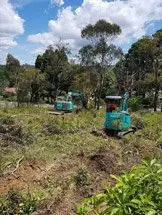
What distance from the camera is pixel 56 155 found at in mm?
11984

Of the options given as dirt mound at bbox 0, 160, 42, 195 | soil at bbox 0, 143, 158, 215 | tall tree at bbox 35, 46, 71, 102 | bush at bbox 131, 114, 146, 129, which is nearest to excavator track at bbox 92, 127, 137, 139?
bush at bbox 131, 114, 146, 129

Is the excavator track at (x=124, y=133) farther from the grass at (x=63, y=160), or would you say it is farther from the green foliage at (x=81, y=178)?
the green foliage at (x=81, y=178)

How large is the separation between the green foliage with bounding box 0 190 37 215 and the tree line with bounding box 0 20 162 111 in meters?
33.2

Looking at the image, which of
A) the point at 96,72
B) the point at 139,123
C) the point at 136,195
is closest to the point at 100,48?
the point at 96,72

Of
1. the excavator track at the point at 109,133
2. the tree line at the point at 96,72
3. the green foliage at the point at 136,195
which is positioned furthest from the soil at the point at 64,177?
the tree line at the point at 96,72

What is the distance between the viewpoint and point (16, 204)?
6.83m

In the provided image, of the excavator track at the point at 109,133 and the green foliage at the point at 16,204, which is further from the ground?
the green foliage at the point at 16,204

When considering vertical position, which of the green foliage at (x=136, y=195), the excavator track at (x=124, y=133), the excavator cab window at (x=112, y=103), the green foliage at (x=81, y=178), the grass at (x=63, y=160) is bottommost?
the excavator track at (x=124, y=133)

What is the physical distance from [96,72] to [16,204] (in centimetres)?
3713

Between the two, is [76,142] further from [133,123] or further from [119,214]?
[119,214]

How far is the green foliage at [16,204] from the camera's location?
668cm

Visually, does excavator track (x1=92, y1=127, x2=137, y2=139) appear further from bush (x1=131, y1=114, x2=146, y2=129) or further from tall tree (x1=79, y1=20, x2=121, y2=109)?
tall tree (x1=79, y1=20, x2=121, y2=109)

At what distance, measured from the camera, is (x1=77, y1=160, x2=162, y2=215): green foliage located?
235 centimetres

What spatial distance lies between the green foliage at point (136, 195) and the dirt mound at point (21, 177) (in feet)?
18.2
